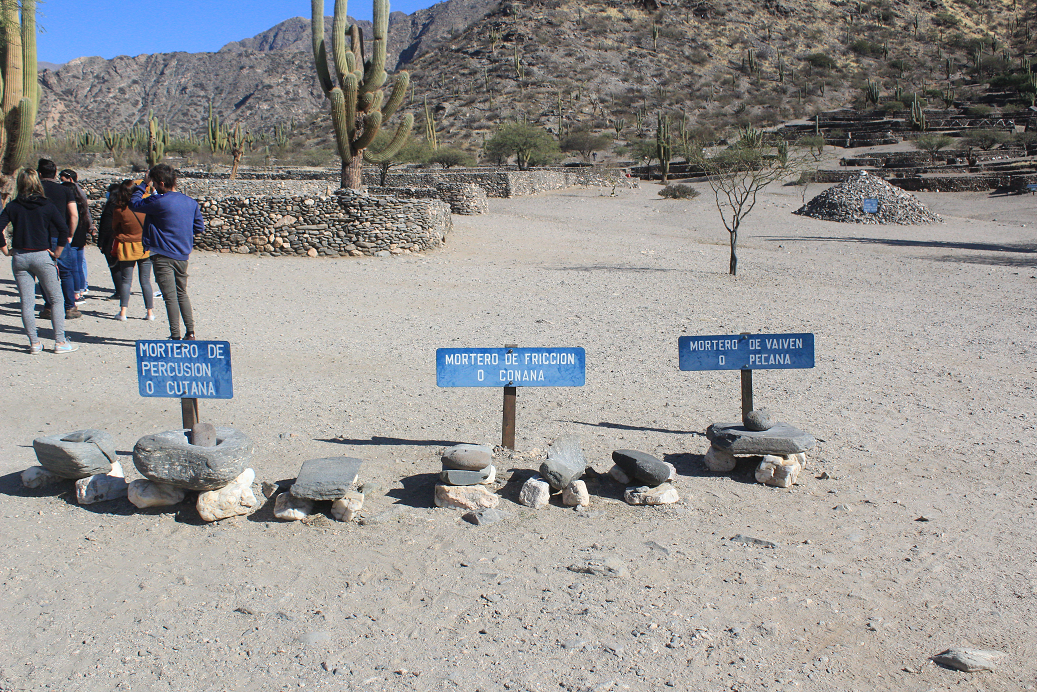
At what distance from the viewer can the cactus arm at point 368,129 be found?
18.7m

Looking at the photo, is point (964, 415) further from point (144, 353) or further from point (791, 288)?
point (791, 288)

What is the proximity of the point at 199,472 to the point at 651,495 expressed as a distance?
2291 mm

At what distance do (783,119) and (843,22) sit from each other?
2944 cm

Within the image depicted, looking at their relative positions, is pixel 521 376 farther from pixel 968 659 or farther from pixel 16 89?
pixel 16 89

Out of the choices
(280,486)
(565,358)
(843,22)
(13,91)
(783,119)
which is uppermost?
(843,22)

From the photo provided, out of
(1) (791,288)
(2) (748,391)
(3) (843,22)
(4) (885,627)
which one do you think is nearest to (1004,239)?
(1) (791,288)

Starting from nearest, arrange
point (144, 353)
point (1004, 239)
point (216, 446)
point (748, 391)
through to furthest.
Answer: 1. point (216, 446)
2. point (144, 353)
3. point (748, 391)
4. point (1004, 239)

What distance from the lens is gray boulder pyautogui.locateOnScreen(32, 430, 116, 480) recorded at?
158 inches

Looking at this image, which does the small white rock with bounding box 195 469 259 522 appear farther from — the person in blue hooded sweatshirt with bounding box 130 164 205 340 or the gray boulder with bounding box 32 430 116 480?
the person in blue hooded sweatshirt with bounding box 130 164 205 340

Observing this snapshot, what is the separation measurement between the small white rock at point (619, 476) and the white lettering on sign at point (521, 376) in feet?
2.25

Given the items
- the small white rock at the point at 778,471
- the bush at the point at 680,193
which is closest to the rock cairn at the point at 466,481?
the small white rock at the point at 778,471

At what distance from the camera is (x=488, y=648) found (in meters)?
2.94

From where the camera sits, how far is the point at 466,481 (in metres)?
4.12

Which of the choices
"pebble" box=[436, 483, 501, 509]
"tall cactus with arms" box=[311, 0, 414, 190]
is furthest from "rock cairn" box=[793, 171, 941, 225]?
"pebble" box=[436, 483, 501, 509]
